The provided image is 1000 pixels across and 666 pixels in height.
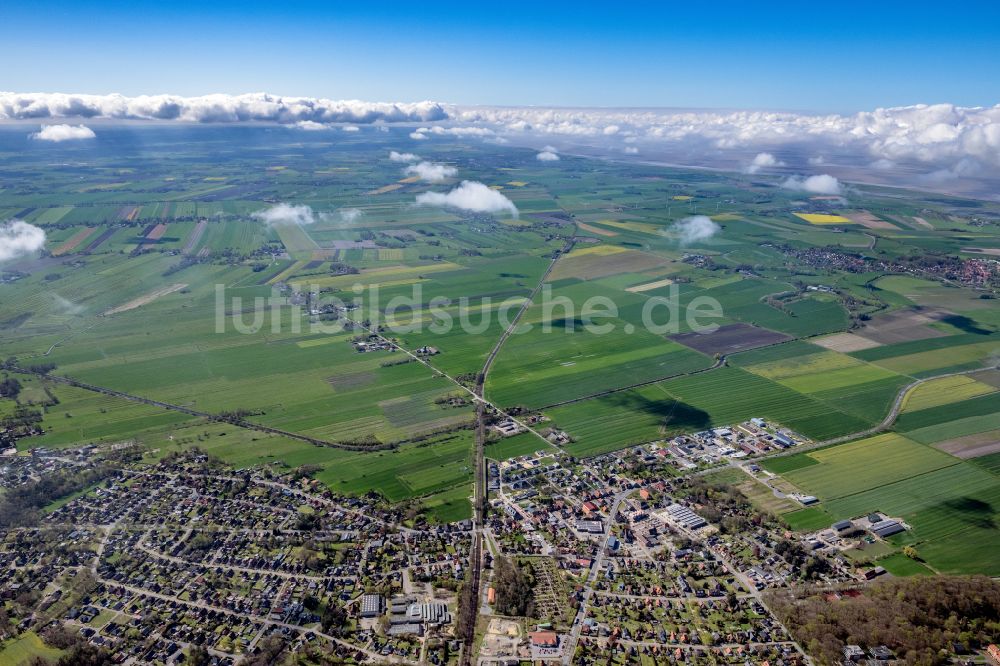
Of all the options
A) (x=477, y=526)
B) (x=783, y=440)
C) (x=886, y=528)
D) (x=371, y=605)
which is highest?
(x=783, y=440)

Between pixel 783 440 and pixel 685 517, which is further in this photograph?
pixel 783 440

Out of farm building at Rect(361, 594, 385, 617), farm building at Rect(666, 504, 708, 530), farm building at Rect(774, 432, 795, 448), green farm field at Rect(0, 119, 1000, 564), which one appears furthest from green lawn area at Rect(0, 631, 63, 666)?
farm building at Rect(774, 432, 795, 448)

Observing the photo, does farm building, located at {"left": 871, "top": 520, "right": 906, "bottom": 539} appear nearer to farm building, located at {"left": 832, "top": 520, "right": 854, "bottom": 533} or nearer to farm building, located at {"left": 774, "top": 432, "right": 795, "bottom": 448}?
farm building, located at {"left": 832, "top": 520, "right": 854, "bottom": 533}

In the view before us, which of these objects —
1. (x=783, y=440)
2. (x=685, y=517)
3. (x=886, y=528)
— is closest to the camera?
(x=886, y=528)

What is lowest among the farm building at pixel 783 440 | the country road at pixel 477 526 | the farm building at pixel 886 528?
the country road at pixel 477 526

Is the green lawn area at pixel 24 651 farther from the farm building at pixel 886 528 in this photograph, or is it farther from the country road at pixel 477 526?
the farm building at pixel 886 528

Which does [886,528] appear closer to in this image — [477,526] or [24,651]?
[477,526]

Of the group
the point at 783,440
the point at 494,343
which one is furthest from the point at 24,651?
the point at 783,440

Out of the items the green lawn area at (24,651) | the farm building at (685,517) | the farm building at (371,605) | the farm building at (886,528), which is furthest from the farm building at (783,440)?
the green lawn area at (24,651)

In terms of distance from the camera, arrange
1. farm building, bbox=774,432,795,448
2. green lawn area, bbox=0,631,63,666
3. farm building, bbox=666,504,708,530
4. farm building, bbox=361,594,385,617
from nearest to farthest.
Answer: green lawn area, bbox=0,631,63,666 < farm building, bbox=361,594,385,617 < farm building, bbox=666,504,708,530 < farm building, bbox=774,432,795,448

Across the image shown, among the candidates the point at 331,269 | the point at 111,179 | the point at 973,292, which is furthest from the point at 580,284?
the point at 111,179

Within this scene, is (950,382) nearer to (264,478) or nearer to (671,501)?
(671,501)
